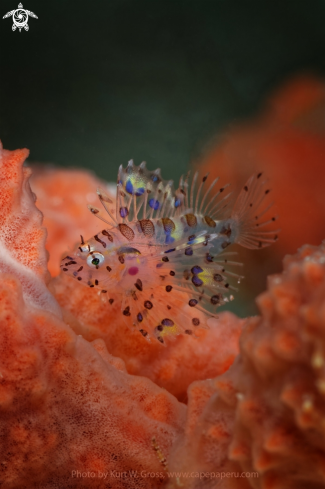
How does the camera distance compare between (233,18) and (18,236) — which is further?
(233,18)

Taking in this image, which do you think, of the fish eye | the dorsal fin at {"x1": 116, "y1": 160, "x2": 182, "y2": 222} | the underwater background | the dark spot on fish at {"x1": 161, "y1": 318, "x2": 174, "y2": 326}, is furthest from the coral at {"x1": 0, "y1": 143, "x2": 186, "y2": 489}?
the underwater background

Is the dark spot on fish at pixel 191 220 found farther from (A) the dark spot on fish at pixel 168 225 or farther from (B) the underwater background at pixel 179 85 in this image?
(B) the underwater background at pixel 179 85

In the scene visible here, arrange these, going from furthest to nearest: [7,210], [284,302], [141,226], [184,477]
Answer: [141,226] < [7,210] < [184,477] < [284,302]

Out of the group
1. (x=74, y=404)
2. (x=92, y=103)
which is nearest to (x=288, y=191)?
(x=92, y=103)

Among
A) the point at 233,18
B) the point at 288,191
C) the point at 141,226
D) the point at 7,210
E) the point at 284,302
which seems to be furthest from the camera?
the point at 288,191

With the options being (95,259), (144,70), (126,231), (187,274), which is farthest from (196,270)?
(144,70)

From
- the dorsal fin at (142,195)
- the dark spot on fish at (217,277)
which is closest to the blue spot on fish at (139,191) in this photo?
the dorsal fin at (142,195)

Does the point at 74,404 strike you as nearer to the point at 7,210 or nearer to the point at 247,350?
the point at 247,350

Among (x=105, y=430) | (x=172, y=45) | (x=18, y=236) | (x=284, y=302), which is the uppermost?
(x=172, y=45)
